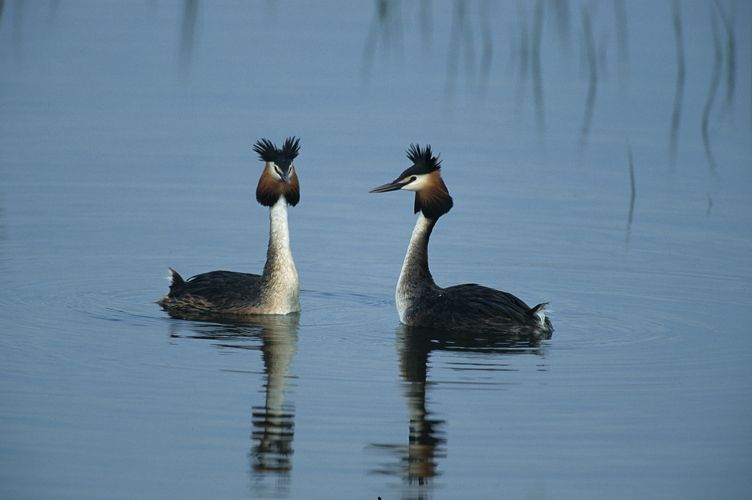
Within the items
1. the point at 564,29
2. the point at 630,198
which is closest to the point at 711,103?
the point at 630,198

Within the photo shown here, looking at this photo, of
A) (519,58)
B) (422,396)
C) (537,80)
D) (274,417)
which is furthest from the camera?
(519,58)

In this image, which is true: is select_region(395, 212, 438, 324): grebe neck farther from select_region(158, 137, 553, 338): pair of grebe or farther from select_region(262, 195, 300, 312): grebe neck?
select_region(262, 195, 300, 312): grebe neck

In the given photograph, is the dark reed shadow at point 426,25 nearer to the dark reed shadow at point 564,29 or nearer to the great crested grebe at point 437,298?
the dark reed shadow at point 564,29

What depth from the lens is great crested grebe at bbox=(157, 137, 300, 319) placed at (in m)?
12.6

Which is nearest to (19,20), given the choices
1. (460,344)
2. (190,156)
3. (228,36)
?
(228,36)

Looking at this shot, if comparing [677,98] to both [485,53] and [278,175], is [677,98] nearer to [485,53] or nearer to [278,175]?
[485,53]

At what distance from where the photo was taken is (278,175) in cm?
1296

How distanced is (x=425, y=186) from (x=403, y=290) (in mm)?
1022

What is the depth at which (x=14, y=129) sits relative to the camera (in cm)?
1912

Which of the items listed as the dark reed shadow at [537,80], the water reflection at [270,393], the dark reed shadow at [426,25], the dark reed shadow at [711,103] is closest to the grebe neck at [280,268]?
the water reflection at [270,393]

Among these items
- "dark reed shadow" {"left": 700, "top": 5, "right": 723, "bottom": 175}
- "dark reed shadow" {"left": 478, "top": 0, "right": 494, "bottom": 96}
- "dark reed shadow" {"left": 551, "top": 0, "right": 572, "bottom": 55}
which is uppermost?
"dark reed shadow" {"left": 551, "top": 0, "right": 572, "bottom": 55}

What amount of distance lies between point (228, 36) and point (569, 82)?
6.18 m

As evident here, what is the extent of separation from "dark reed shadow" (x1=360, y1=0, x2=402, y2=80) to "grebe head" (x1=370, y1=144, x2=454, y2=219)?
10037 mm

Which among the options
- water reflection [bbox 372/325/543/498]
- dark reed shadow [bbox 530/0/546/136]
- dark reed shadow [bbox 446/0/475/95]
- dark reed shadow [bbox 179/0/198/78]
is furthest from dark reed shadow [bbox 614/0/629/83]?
water reflection [bbox 372/325/543/498]
